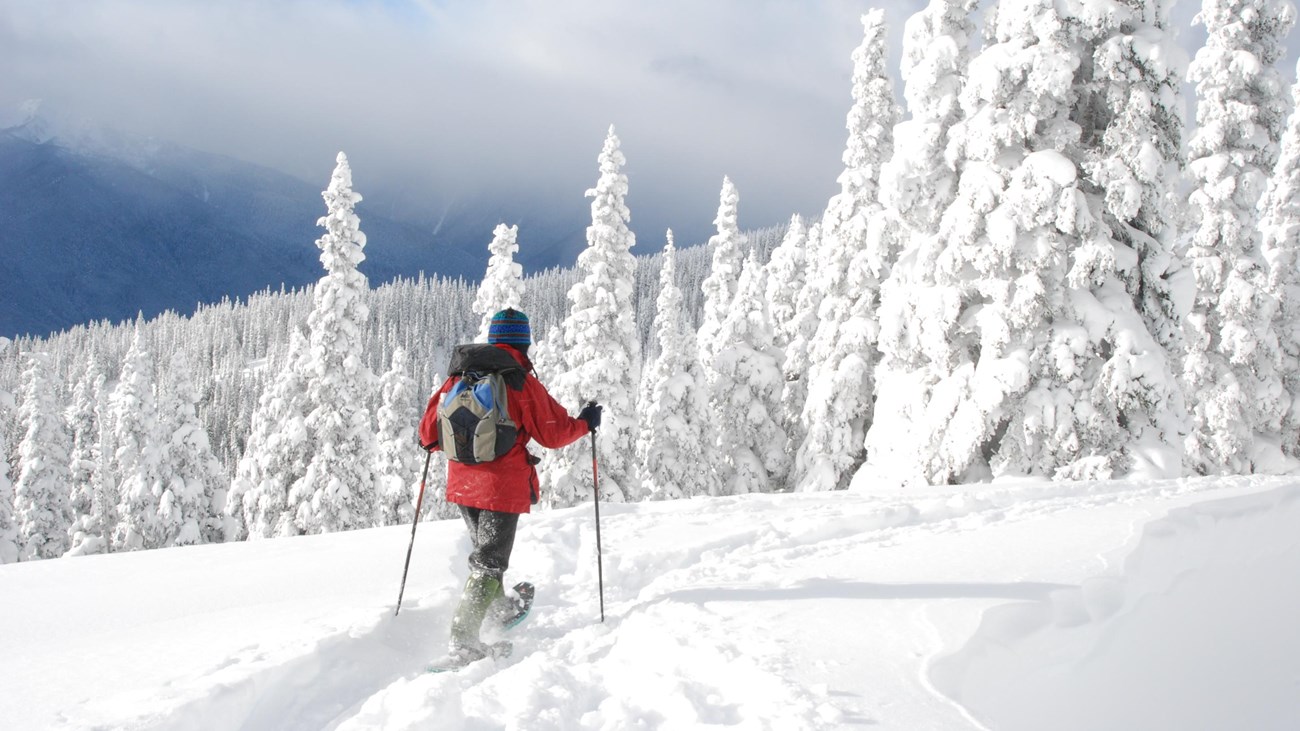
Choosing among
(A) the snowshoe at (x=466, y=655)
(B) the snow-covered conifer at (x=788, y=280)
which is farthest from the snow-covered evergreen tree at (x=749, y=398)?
(A) the snowshoe at (x=466, y=655)

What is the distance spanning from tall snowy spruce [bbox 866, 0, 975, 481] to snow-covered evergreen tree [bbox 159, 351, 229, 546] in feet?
96.6

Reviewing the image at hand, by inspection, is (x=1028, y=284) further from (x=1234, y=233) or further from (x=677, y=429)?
(x=677, y=429)

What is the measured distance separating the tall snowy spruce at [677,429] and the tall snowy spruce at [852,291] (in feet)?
14.3

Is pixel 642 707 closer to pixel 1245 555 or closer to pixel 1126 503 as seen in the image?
pixel 1245 555

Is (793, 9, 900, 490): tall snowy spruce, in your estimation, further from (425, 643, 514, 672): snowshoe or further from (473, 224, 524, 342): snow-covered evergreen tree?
(425, 643, 514, 672): snowshoe

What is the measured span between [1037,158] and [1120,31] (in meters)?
2.99

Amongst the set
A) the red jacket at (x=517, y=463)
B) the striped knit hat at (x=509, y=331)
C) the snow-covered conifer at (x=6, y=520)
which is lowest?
the snow-covered conifer at (x=6, y=520)

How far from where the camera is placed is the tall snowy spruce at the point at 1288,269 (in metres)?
21.2

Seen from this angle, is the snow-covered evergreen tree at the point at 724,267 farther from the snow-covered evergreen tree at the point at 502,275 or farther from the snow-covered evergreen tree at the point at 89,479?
the snow-covered evergreen tree at the point at 89,479

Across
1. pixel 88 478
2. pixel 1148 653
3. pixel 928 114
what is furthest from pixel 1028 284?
pixel 88 478

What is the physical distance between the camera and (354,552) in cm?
700

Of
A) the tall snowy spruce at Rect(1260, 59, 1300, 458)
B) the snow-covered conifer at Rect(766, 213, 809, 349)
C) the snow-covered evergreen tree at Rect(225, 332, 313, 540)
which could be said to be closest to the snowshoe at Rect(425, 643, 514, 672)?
the snow-covered evergreen tree at Rect(225, 332, 313, 540)

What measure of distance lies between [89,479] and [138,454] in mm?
18645

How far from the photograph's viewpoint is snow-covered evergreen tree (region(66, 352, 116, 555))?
3703 cm
